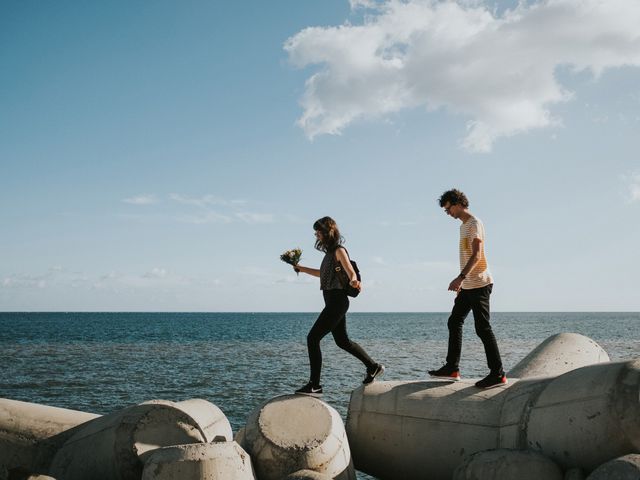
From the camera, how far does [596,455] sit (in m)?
4.67

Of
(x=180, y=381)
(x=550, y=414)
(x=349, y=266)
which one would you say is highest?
(x=349, y=266)

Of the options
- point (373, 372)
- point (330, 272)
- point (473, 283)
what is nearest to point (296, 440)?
point (373, 372)

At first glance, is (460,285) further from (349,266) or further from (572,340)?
(572,340)

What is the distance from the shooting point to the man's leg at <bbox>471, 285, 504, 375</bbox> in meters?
5.88

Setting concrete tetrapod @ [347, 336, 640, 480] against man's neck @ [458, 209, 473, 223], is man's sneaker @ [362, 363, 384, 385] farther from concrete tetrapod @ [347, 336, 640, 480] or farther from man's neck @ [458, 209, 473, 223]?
man's neck @ [458, 209, 473, 223]

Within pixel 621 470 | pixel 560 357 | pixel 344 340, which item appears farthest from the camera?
pixel 560 357

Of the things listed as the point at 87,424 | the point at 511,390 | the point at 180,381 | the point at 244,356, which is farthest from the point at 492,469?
the point at 244,356

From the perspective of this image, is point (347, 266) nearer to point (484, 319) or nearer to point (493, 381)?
point (484, 319)

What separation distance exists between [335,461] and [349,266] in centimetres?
189

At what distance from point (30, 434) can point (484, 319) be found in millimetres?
4814

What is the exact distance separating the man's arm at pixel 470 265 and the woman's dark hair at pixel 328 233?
4.14 feet

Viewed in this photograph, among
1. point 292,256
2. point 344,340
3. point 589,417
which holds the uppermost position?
point 292,256

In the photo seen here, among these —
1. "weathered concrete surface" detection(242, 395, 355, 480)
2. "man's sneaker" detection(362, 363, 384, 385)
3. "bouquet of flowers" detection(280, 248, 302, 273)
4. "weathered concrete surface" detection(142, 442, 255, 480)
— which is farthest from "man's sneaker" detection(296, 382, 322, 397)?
"weathered concrete surface" detection(142, 442, 255, 480)

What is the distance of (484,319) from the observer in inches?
231
